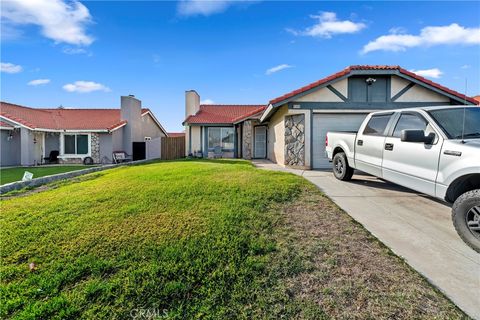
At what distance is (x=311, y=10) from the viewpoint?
10352 millimetres

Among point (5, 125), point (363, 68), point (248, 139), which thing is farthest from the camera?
point (248, 139)

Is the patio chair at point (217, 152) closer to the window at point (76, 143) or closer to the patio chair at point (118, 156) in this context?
the patio chair at point (118, 156)

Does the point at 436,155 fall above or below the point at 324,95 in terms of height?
below

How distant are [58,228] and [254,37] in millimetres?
12412

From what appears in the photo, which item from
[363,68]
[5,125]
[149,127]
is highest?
[363,68]

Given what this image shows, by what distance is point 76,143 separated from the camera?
19484mm

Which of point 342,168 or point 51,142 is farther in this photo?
point 51,142

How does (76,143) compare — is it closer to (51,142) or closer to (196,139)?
A: (51,142)

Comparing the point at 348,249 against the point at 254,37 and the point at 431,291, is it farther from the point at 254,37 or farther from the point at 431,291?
the point at 254,37

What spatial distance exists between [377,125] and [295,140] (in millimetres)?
4933

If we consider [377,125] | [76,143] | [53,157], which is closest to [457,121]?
[377,125]

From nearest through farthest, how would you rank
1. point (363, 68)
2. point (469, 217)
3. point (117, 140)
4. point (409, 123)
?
point (469, 217), point (409, 123), point (363, 68), point (117, 140)

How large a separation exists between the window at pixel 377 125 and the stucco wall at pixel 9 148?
76.3 ft

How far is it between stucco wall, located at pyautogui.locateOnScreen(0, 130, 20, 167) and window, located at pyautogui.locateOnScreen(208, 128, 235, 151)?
14.6m
